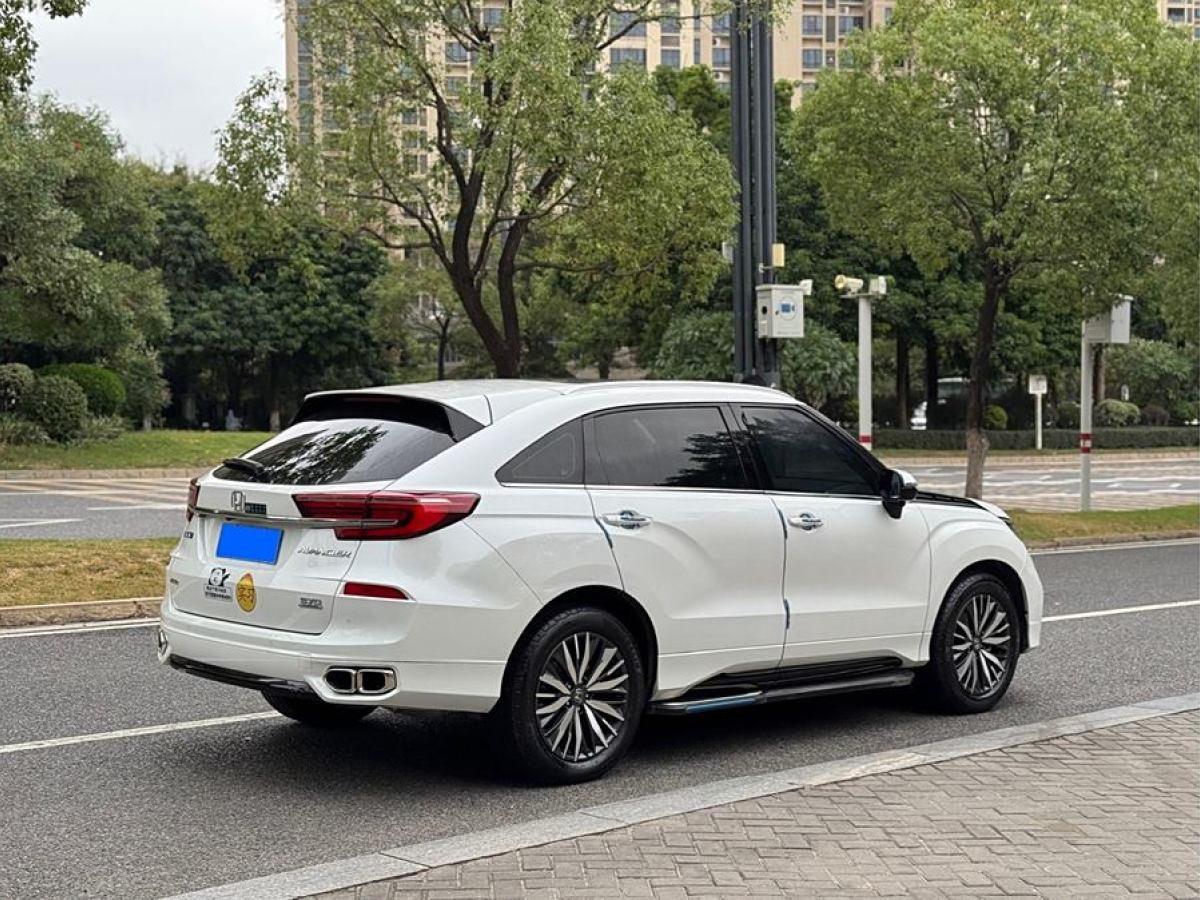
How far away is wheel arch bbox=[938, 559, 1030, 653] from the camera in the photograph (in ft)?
25.7

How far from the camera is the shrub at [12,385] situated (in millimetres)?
30930

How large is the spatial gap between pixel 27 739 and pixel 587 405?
9.51 ft

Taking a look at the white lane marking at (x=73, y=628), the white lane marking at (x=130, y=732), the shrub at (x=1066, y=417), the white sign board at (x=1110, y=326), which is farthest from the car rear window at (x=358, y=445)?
the shrub at (x=1066, y=417)

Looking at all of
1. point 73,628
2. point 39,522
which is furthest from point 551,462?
point 39,522

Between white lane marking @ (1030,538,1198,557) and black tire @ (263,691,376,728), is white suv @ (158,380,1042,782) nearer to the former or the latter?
black tire @ (263,691,376,728)

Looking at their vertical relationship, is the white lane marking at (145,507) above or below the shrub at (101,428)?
below

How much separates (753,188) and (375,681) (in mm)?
12850

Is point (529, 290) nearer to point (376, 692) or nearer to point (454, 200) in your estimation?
point (454, 200)

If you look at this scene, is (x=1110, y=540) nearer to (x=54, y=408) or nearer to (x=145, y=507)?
(x=145, y=507)

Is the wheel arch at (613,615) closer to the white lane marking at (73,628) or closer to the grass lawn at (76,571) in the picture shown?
the white lane marking at (73,628)

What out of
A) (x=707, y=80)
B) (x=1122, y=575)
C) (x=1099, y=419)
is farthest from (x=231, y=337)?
(x=1122, y=575)

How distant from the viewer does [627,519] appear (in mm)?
6348

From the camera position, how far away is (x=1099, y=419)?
55.7 metres

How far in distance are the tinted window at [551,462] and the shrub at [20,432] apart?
84.6ft
